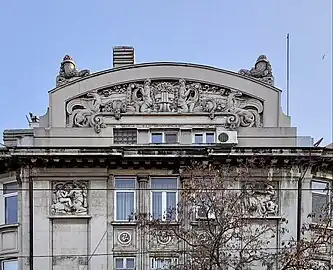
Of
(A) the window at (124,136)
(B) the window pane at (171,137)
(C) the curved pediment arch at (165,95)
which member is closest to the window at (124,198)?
(A) the window at (124,136)

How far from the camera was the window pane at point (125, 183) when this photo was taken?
24.7m

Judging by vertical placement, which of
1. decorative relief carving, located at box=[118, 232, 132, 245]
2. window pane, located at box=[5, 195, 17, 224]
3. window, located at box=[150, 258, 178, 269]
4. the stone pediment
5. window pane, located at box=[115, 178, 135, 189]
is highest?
the stone pediment

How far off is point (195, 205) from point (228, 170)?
317 centimetres

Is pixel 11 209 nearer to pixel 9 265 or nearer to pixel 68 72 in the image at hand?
pixel 9 265

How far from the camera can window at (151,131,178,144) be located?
81.7ft

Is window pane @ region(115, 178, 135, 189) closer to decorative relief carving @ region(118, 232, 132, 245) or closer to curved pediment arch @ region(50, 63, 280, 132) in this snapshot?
decorative relief carving @ region(118, 232, 132, 245)

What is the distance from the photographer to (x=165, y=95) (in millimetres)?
25141

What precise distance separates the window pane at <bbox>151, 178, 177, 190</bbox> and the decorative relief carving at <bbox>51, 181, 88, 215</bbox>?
2318 mm

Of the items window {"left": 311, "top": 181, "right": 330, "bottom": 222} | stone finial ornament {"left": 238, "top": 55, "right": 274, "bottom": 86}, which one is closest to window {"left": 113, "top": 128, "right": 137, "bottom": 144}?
stone finial ornament {"left": 238, "top": 55, "right": 274, "bottom": 86}

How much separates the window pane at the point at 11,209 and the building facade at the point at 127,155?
36mm

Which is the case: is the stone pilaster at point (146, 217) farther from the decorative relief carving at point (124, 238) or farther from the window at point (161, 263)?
the decorative relief carving at point (124, 238)

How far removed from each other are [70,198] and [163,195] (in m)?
3.10

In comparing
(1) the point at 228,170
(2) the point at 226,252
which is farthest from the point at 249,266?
(1) the point at 228,170

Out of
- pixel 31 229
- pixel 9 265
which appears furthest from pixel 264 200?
pixel 9 265
